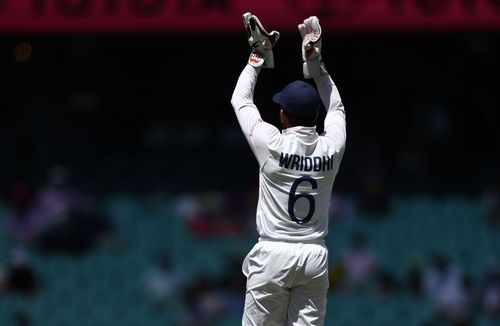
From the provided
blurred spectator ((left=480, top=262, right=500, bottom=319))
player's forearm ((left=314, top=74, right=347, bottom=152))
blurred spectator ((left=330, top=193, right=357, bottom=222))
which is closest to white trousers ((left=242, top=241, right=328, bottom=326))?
player's forearm ((left=314, top=74, right=347, bottom=152))

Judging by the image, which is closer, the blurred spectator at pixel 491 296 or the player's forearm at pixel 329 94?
the player's forearm at pixel 329 94

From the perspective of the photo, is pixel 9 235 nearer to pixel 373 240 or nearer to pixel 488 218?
pixel 373 240

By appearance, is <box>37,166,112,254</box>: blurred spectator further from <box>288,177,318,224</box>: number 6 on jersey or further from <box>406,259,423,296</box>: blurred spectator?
<box>288,177,318,224</box>: number 6 on jersey

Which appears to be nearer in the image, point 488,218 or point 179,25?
point 179,25

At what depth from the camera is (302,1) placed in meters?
7.34

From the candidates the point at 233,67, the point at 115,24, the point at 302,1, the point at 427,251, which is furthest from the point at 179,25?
the point at 427,251

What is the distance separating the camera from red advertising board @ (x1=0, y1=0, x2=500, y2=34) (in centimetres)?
728

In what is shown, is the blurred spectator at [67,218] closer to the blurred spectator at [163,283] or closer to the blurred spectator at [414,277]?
the blurred spectator at [163,283]

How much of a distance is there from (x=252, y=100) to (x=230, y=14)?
2992 millimetres

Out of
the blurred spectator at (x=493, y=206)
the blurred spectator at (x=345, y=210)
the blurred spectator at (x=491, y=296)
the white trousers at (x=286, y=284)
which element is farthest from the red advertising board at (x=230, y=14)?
the blurred spectator at (x=493, y=206)

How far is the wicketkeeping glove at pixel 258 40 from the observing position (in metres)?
4.62

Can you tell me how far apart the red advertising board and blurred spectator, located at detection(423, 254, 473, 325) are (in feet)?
12.4

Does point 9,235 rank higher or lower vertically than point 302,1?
lower

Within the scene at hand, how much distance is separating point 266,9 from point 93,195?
4733mm
